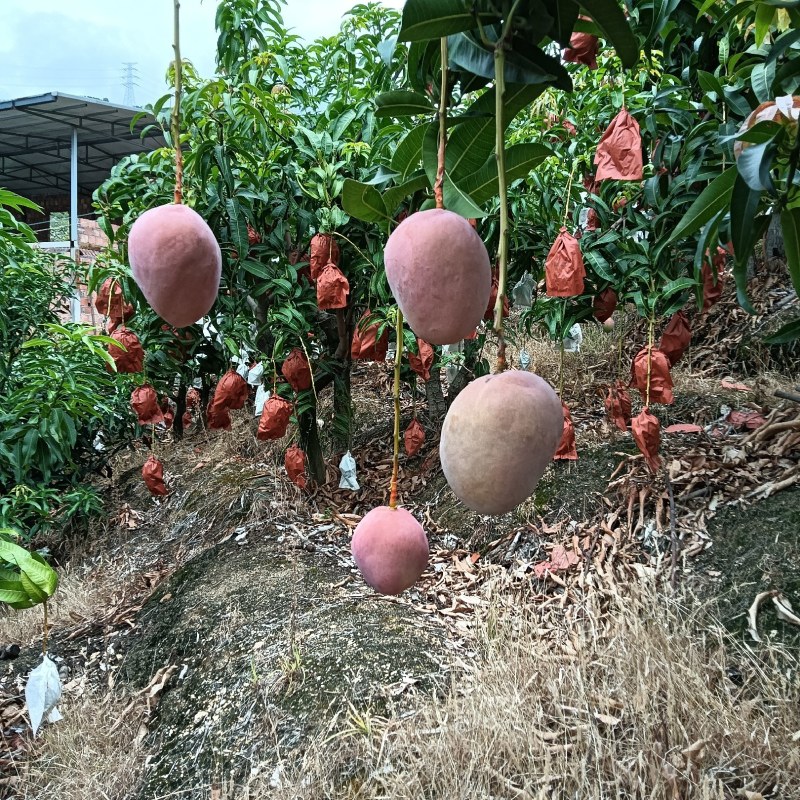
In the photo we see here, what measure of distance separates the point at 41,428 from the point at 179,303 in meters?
2.23

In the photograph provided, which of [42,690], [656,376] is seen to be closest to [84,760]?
[42,690]

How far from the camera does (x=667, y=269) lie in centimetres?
180

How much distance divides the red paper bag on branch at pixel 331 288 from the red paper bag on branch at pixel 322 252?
91 millimetres

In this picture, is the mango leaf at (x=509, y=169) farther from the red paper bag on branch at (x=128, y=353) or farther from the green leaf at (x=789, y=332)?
the red paper bag on branch at (x=128, y=353)

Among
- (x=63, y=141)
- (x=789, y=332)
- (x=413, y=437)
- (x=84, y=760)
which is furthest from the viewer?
(x=63, y=141)

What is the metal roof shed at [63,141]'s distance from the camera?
23.9 ft

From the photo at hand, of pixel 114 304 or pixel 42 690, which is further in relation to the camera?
pixel 114 304

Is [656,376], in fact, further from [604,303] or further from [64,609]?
[64,609]

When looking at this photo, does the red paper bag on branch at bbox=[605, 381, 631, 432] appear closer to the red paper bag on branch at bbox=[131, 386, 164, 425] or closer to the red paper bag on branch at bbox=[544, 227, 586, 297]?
the red paper bag on branch at bbox=[544, 227, 586, 297]

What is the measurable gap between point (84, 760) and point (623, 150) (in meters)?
1.85

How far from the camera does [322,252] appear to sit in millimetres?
1873

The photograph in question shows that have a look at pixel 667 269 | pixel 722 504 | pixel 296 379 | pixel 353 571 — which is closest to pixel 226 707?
pixel 353 571

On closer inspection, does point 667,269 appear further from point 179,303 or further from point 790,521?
point 179,303

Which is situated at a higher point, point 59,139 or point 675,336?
point 59,139
